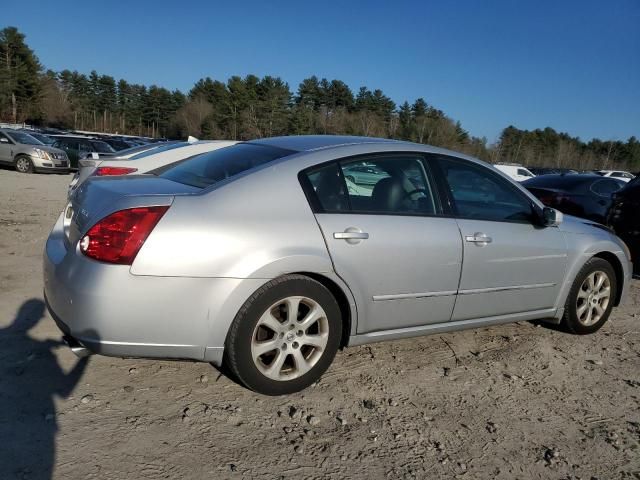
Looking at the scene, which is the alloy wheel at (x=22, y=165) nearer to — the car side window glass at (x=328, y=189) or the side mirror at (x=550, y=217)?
the car side window glass at (x=328, y=189)

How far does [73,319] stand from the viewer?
278 cm

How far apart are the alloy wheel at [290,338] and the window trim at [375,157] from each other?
0.58m

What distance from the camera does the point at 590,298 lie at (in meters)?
4.60

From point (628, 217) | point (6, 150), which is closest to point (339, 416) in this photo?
point (628, 217)

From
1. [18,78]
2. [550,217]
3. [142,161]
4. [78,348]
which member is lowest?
[78,348]

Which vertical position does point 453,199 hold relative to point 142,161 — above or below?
above

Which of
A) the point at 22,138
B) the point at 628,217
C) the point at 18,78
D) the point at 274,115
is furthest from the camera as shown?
the point at 18,78

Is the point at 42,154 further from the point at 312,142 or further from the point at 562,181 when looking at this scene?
A: the point at 312,142

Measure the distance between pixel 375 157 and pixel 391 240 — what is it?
604 mm

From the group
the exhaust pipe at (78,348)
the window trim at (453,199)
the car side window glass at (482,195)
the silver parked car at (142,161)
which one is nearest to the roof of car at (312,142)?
the window trim at (453,199)

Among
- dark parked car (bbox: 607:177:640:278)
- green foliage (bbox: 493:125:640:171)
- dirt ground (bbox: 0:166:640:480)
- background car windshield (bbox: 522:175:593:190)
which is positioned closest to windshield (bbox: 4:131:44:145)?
background car windshield (bbox: 522:175:593:190)

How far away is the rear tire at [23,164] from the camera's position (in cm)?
1872

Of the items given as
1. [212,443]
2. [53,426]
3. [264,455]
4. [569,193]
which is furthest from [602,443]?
[569,193]

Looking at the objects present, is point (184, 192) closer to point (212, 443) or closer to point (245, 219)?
Result: point (245, 219)
